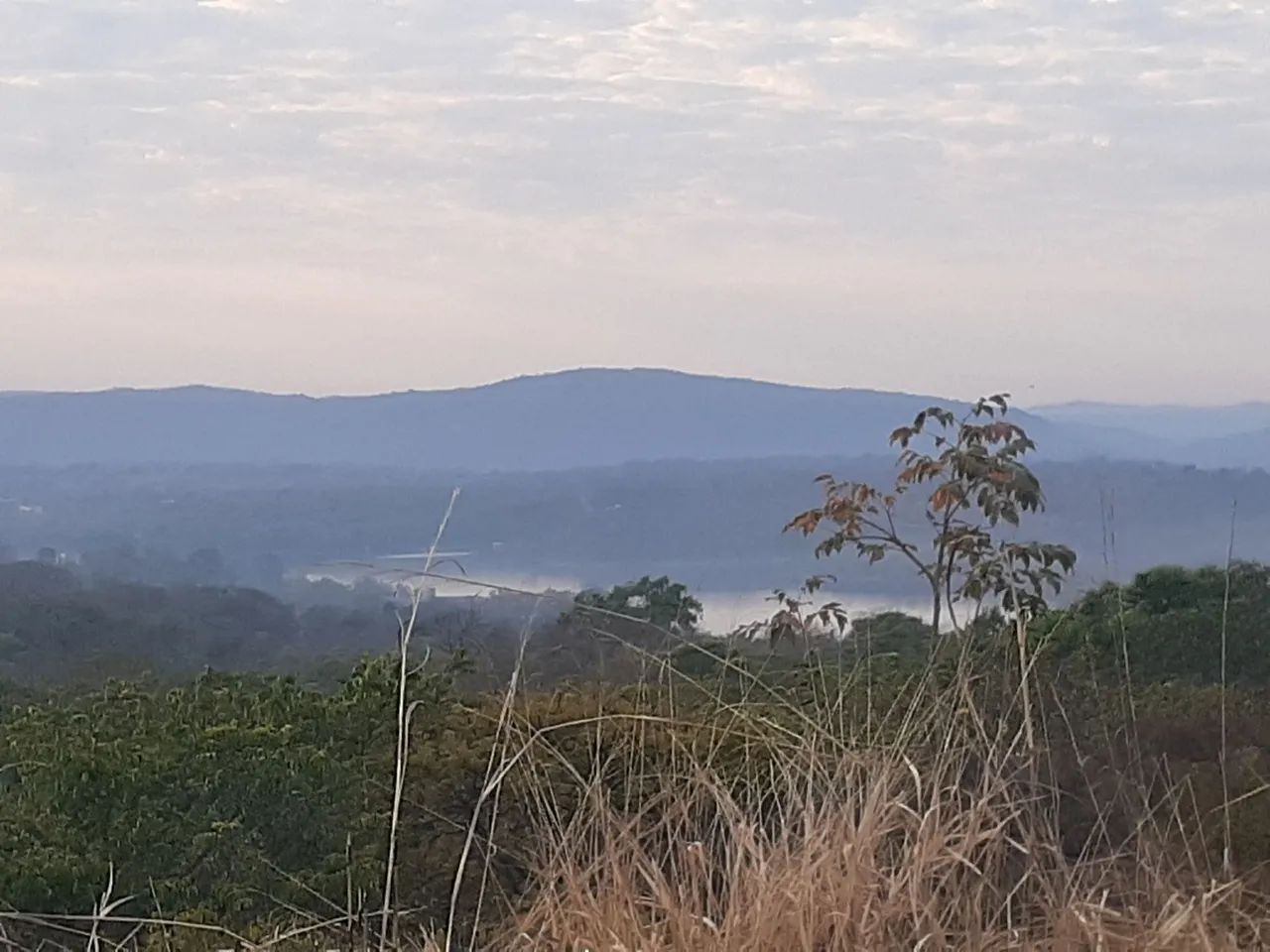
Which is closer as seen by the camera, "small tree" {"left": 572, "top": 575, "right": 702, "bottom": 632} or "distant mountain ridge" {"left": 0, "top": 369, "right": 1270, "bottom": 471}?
"small tree" {"left": 572, "top": 575, "right": 702, "bottom": 632}

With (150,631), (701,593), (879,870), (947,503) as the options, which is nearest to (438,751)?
(701,593)

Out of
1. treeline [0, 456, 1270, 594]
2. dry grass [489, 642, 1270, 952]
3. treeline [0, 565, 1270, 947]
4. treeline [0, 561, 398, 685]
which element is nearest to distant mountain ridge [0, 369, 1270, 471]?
treeline [0, 456, 1270, 594]

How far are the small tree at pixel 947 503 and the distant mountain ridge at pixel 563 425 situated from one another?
2.42 meters

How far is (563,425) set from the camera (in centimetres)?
2028

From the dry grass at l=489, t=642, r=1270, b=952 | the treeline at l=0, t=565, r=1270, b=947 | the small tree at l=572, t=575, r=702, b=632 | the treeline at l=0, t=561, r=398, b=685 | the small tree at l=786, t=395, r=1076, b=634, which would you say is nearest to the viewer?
the dry grass at l=489, t=642, r=1270, b=952

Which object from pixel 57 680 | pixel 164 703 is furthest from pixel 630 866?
pixel 57 680

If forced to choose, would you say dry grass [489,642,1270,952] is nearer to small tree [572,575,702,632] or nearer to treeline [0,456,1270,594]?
treeline [0,456,1270,594]

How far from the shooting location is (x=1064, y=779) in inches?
140

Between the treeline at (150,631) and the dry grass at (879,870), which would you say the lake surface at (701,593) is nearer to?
the dry grass at (879,870)

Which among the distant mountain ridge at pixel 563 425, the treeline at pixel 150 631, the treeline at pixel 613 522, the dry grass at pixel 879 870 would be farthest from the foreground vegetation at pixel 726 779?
the distant mountain ridge at pixel 563 425

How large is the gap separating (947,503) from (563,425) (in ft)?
49.2

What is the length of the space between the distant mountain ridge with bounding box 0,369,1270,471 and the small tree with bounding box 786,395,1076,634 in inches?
95.2

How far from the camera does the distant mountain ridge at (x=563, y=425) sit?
518 inches

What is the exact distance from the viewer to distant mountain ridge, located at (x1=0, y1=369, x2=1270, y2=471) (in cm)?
1315
